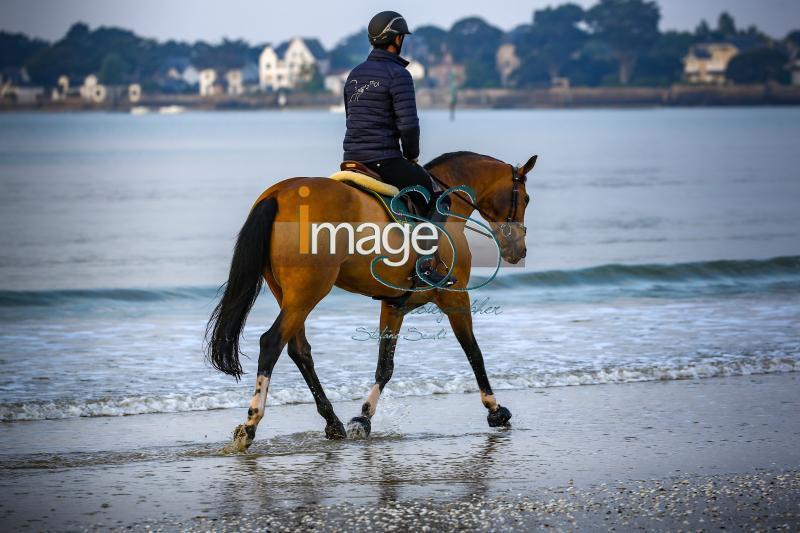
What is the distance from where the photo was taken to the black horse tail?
8.99 metres

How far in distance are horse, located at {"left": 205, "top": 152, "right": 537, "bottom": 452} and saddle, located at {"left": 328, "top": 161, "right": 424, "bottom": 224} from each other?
0.18 feet

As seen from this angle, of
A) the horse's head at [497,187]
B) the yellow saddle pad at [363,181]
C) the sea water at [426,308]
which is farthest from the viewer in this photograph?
the sea water at [426,308]

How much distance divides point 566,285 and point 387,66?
13033 millimetres

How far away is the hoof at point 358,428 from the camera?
984 centimetres

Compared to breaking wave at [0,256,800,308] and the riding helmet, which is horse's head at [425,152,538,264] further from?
breaking wave at [0,256,800,308]

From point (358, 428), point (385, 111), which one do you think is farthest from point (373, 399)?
point (385, 111)

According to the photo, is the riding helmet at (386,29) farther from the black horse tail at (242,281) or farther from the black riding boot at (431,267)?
the black horse tail at (242,281)

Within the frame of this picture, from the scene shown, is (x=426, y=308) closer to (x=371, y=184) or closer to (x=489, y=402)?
(x=489, y=402)

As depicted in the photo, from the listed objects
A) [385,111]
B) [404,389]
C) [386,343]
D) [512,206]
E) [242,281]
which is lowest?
[404,389]

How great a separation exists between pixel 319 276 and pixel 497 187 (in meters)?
2.03

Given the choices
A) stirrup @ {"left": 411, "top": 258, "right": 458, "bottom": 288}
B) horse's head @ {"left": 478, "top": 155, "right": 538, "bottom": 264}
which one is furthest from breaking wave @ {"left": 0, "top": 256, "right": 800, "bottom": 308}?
stirrup @ {"left": 411, "top": 258, "right": 458, "bottom": 288}

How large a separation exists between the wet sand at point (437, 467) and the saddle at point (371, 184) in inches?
66.8

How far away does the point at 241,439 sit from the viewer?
358 inches

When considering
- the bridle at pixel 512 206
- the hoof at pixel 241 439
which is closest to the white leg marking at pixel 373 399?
the hoof at pixel 241 439
